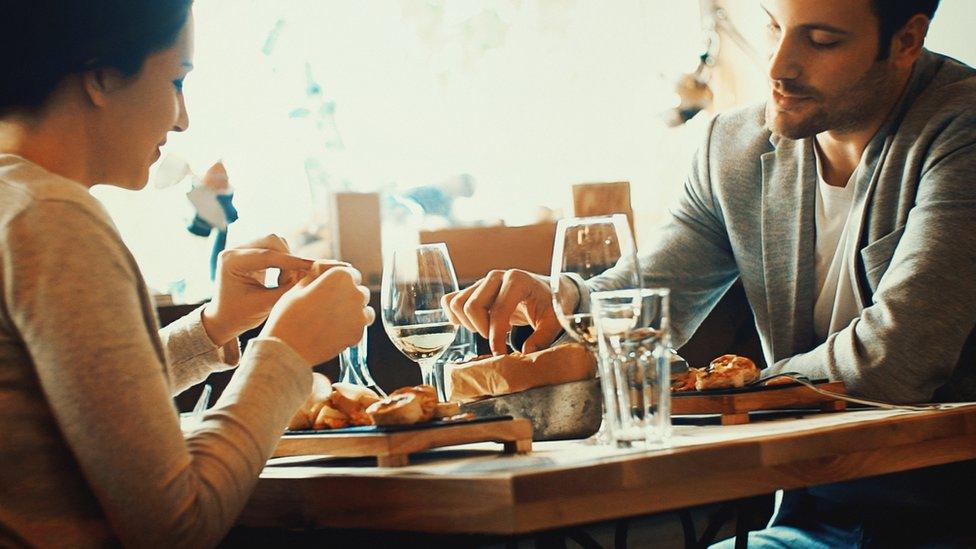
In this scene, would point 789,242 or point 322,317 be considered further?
point 789,242

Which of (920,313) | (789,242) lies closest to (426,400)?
(920,313)

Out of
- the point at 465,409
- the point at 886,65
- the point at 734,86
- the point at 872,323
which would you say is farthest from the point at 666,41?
the point at 465,409

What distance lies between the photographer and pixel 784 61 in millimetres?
1980

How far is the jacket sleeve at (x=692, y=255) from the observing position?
231 cm

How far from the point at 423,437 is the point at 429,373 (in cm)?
51

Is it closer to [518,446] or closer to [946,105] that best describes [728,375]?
[518,446]

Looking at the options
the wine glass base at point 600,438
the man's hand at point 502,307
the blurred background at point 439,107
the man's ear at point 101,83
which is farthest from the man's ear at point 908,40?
the man's ear at point 101,83

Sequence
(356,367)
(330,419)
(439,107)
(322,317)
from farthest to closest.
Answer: (439,107) < (356,367) < (330,419) < (322,317)

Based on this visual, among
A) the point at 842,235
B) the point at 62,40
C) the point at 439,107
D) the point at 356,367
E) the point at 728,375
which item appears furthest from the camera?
the point at 439,107

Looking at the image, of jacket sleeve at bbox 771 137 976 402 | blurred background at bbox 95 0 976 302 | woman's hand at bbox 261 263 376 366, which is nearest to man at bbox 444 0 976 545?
jacket sleeve at bbox 771 137 976 402

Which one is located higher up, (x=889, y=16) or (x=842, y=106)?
(x=889, y=16)

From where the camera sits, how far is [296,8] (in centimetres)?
374

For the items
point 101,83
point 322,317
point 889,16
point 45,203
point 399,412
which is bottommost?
point 399,412

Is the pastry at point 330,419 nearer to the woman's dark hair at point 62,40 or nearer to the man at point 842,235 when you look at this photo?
the man at point 842,235
